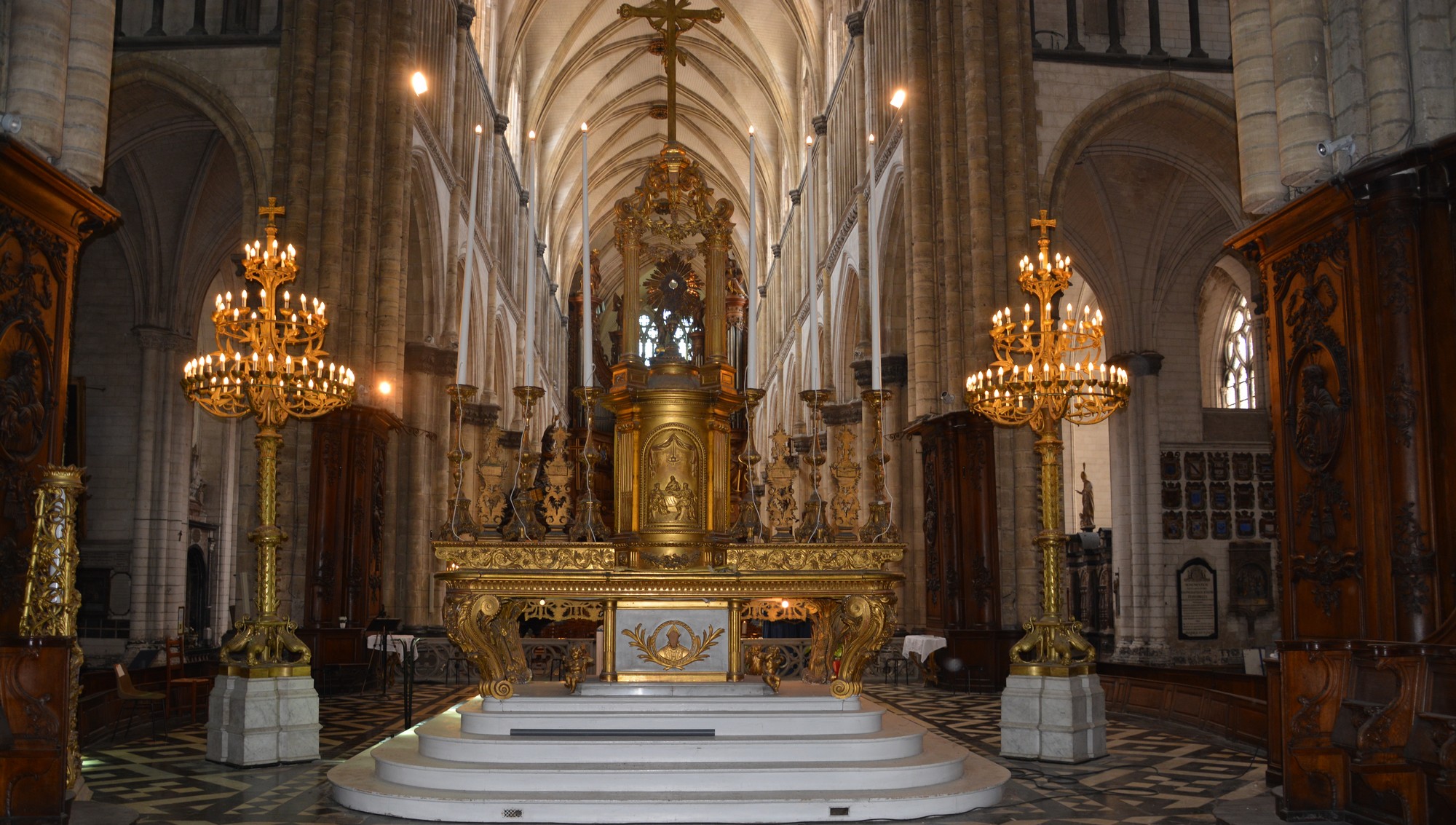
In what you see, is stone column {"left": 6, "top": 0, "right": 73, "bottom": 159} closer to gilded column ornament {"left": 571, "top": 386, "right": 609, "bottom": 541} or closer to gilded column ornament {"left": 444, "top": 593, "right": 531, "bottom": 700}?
gilded column ornament {"left": 571, "top": 386, "right": 609, "bottom": 541}

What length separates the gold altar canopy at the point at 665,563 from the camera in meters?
8.33

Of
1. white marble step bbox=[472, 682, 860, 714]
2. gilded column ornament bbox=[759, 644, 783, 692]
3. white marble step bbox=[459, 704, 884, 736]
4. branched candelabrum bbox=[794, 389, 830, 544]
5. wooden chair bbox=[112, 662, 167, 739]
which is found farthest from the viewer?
wooden chair bbox=[112, 662, 167, 739]

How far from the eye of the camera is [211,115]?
57.6ft

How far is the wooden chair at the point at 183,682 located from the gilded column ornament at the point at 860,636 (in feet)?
23.5

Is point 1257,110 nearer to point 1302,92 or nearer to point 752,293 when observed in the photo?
point 1302,92

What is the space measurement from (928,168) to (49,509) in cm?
1471

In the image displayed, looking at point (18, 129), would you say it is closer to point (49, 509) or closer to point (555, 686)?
point (49, 509)

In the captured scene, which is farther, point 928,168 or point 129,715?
point 928,168

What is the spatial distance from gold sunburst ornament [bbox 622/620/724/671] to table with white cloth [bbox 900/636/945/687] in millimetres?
8438

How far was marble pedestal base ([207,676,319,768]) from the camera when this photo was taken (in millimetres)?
9320

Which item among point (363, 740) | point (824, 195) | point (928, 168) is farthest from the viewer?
point (824, 195)

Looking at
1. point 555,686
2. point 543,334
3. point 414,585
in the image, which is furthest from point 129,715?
point 543,334

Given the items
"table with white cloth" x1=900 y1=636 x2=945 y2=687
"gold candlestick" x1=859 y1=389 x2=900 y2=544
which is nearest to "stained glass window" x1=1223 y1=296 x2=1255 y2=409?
"table with white cloth" x1=900 y1=636 x2=945 y2=687

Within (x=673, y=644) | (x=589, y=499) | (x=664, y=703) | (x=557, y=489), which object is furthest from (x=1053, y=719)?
(x=557, y=489)
